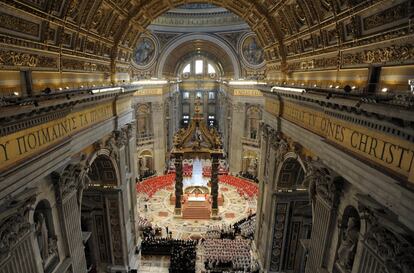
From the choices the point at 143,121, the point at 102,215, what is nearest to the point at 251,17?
the point at 102,215

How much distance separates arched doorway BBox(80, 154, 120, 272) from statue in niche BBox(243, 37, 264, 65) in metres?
20.0

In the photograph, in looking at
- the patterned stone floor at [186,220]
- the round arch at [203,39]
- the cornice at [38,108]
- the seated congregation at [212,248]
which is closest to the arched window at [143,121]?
the round arch at [203,39]

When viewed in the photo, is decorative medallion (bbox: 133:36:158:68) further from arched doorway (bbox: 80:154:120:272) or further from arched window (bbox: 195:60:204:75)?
arched doorway (bbox: 80:154:120:272)

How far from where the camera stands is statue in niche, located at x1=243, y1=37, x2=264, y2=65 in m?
28.0

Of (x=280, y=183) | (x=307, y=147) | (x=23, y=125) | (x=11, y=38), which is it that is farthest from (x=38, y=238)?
(x=280, y=183)

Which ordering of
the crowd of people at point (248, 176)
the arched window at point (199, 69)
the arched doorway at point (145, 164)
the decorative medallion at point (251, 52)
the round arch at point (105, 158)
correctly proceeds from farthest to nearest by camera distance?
1. the arched window at point (199, 69)
2. the arched doorway at point (145, 164)
3. the crowd of people at point (248, 176)
4. the decorative medallion at point (251, 52)
5. the round arch at point (105, 158)

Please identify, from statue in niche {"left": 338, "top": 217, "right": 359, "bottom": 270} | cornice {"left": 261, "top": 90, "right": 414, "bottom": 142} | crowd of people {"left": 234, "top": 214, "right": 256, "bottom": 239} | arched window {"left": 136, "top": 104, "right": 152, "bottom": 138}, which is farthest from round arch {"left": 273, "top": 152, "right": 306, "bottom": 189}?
arched window {"left": 136, "top": 104, "right": 152, "bottom": 138}

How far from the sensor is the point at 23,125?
6.30 meters

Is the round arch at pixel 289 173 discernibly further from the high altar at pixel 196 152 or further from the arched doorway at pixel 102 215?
the high altar at pixel 196 152

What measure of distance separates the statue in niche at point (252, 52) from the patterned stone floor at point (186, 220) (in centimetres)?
1289

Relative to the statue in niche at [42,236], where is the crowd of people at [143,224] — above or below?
below

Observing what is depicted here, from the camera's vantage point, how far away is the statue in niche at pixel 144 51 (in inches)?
1124

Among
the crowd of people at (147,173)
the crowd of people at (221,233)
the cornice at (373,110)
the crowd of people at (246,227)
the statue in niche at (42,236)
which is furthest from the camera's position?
the crowd of people at (147,173)

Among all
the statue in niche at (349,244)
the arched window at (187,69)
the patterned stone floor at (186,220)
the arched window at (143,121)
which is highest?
the arched window at (187,69)
